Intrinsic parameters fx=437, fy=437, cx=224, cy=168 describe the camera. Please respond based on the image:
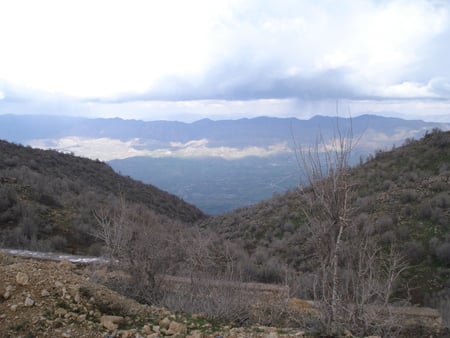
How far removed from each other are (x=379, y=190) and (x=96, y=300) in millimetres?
15843

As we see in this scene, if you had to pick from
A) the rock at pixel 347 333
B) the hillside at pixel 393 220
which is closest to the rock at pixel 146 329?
the rock at pixel 347 333

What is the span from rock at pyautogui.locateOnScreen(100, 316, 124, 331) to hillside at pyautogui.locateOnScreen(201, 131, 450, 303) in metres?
3.51

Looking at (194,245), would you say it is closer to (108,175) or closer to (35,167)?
(35,167)

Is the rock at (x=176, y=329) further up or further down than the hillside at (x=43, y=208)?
further up

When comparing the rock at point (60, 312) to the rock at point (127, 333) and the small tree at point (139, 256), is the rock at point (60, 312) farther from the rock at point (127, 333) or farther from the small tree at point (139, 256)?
the small tree at point (139, 256)

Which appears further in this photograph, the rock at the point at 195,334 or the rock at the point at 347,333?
the rock at the point at 347,333

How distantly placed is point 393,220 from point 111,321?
11.6 metres

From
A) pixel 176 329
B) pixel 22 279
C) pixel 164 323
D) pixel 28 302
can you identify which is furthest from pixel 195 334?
pixel 22 279

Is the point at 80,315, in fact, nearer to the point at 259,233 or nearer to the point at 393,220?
the point at 393,220

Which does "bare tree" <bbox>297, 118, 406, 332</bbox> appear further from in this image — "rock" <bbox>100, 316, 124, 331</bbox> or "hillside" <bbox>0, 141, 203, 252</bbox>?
"hillside" <bbox>0, 141, 203, 252</bbox>

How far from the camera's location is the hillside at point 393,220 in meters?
11.5

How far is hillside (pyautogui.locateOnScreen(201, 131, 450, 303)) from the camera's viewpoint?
11531 mm

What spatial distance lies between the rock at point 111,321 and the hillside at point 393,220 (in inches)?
138

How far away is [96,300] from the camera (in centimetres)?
561
